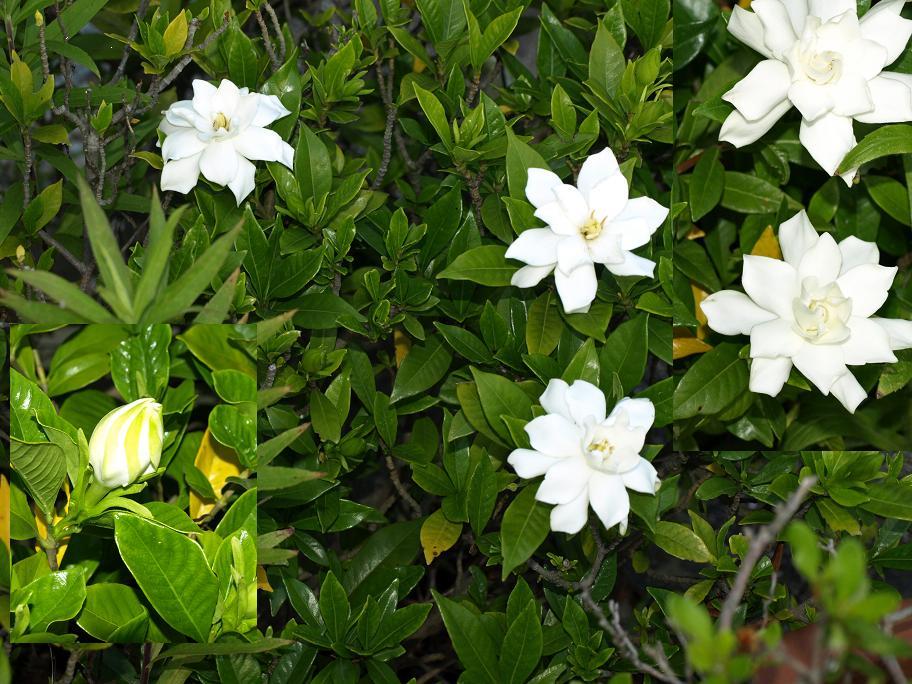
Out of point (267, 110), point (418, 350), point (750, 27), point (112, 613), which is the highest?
point (750, 27)

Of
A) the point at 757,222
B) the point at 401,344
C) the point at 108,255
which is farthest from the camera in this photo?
the point at 757,222

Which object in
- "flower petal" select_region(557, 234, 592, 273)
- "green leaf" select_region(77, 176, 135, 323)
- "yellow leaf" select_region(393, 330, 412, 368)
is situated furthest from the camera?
"yellow leaf" select_region(393, 330, 412, 368)

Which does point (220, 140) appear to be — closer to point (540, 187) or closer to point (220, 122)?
point (220, 122)

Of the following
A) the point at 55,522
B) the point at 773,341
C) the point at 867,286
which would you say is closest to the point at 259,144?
the point at 55,522

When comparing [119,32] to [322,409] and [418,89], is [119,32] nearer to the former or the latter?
[418,89]

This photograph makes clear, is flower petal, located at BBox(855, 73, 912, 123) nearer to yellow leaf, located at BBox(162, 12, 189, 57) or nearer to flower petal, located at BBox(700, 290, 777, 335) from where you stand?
flower petal, located at BBox(700, 290, 777, 335)

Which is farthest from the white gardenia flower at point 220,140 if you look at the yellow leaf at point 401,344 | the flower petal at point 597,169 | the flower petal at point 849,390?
the flower petal at point 849,390

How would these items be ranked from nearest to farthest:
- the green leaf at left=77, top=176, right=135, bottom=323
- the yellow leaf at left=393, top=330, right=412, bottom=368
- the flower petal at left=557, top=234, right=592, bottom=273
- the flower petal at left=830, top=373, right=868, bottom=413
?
the green leaf at left=77, top=176, right=135, bottom=323 < the flower petal at left=557, top=234, right=592, bottom=273 < the flower petal at left=830, top=373, right=868, bottom=413 < the yellow leaf at left=393, top=330, right=412, bottom=368

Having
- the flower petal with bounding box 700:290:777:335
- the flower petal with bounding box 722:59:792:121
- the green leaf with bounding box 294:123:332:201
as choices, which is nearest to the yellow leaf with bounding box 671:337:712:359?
the flower petal with bounding box 700:290:777:335
